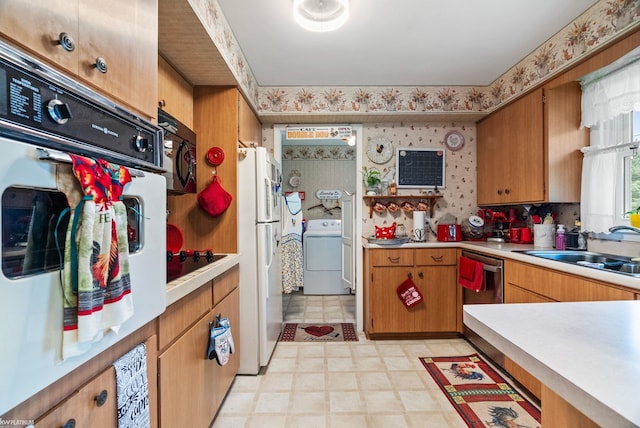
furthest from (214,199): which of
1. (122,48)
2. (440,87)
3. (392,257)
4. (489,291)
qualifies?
(440,87)

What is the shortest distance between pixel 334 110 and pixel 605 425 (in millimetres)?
2785

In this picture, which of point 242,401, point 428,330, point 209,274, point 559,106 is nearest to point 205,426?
point 242,401

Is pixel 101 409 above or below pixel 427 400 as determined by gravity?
above

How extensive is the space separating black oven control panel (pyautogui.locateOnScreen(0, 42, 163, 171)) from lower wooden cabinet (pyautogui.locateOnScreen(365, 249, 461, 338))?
89.8 inches

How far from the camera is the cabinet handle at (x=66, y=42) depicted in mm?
663

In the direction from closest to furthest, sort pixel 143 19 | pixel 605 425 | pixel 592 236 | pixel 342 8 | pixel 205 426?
pixel 605 425 → pixel 143 19 → pixel 205 426 → pixel 342 8 → pixel 592 236

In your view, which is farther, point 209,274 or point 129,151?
point 209,274

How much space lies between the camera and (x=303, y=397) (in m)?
1.88

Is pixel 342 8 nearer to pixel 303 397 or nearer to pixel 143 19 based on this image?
pixel 143 19

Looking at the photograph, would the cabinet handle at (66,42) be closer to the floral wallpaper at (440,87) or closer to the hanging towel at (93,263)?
the hanging towel at (93,263)

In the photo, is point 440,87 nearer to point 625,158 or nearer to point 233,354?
point 625,158

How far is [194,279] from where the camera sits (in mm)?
1292

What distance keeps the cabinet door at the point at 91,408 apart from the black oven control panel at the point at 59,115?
0.57 m

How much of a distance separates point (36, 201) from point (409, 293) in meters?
2.62
